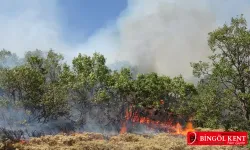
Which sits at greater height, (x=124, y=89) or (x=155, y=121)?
(x=124, y=89)

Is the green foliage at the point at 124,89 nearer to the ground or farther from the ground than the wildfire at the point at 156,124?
farther from the ground

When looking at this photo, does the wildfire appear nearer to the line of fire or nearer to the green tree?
the line of fire

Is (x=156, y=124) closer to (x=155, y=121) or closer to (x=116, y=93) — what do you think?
(x=155, y=121)

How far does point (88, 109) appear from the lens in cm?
5350

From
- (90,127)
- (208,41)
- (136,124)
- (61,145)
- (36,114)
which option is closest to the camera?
(61,145)

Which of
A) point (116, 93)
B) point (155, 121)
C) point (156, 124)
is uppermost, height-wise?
point (116, 93)

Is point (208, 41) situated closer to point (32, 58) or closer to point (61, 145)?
point (61, 145)

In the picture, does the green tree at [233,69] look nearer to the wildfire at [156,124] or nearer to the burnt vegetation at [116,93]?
the burnt vegetation at [116,93]

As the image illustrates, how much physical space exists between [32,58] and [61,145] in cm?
2891

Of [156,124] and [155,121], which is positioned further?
[155,121]

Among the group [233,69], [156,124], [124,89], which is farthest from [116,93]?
[233,69]

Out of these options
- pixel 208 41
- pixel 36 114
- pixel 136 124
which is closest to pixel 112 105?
pixel 136 124

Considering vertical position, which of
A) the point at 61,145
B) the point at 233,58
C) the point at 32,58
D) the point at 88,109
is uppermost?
the point at 32,58

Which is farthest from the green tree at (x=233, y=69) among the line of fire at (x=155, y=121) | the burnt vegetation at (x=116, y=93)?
the line of fire at (x=155, y=121)
